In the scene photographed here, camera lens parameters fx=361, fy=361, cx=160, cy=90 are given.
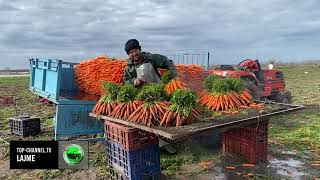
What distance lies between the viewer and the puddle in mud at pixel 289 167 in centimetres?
653

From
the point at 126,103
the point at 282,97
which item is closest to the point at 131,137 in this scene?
the point at 126,103

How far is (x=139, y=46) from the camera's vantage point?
7141 mm

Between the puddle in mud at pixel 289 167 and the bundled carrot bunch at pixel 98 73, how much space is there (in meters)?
3.87

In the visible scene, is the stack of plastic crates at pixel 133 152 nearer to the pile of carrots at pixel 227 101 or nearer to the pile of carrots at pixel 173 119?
the pile of carrots at pixel 173 119

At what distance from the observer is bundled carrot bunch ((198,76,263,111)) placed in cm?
679

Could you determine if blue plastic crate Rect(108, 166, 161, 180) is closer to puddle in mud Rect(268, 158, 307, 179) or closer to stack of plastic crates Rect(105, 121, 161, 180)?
stack of plastic crates Rect(105, 121, 161, 180)

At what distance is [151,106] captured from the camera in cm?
565

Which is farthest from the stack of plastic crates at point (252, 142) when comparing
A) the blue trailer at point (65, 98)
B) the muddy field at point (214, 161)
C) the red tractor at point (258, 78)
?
the red tractor at point (258, 78)

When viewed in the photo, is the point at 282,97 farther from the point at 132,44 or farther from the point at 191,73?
the point at 132,44

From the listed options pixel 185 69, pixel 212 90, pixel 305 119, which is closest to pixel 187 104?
pixel 212 90

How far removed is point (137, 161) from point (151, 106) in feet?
3.00

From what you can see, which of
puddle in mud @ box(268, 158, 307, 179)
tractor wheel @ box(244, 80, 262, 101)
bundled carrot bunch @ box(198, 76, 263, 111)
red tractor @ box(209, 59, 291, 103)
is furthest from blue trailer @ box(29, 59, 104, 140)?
tractor wheel @ box(244, 80, 262, 101)

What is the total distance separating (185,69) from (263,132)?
119 inches

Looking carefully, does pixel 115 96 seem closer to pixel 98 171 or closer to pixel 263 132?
pixel 98 171
